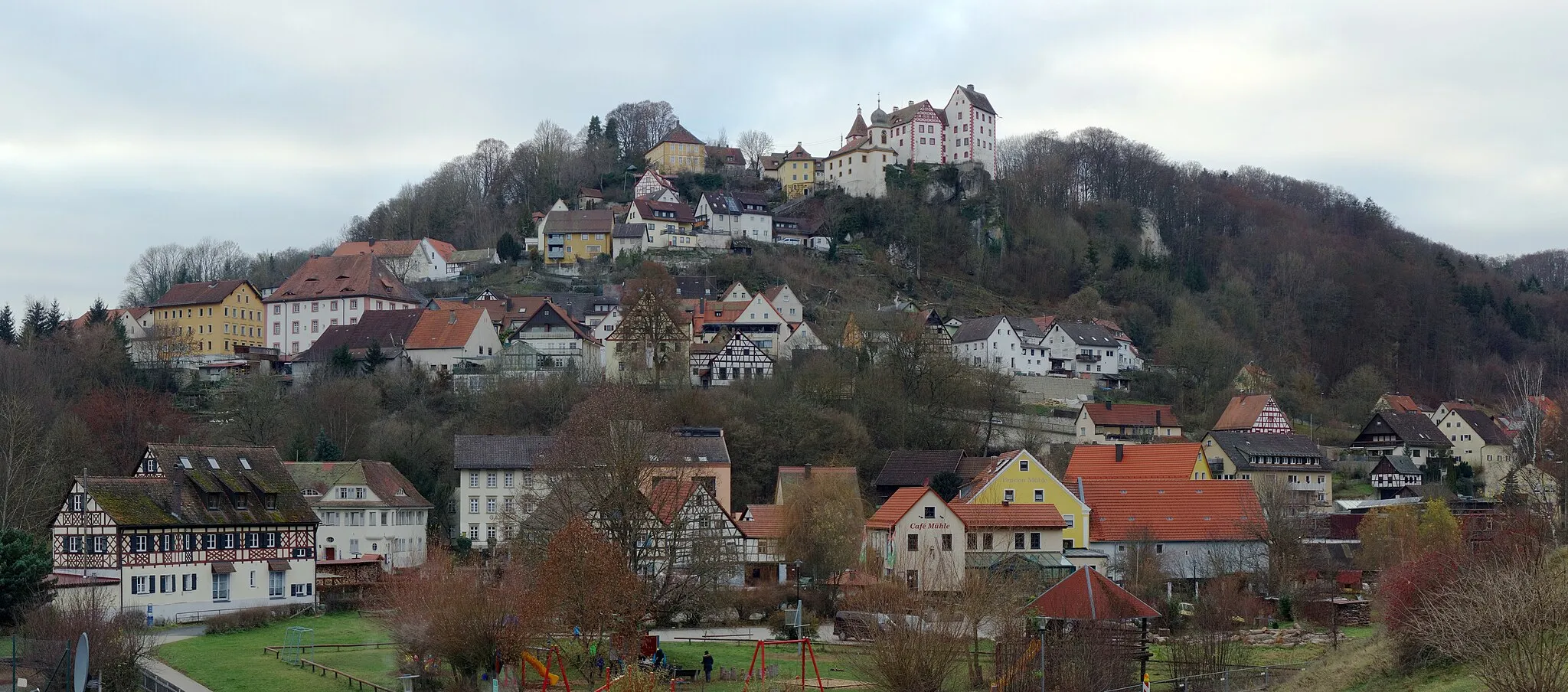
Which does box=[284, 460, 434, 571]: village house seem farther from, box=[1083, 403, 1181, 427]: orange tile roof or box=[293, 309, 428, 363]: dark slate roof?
box=[1083, 403, 1181, 427]: orange tile roof

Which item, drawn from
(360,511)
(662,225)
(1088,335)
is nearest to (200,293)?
(662,225)

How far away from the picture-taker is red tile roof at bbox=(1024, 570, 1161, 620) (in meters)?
30.4

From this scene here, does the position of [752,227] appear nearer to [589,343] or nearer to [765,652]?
[589,343]

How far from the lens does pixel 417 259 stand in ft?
388

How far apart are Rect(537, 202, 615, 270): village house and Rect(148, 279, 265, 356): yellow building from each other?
22021 mm

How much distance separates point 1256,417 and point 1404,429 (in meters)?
9.64

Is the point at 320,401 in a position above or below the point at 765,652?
above

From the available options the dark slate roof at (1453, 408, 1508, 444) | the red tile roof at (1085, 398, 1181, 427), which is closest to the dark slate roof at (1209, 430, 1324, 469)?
the red tile roof at (1085, 398, 1181, 427)

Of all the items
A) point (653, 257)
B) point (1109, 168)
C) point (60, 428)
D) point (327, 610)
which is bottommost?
point (327, 610)

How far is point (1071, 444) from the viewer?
8119 cm

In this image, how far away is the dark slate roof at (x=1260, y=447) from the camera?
79.6 m

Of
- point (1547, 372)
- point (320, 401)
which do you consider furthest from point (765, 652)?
point (1547, 372)

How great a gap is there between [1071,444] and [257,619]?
1844 inches

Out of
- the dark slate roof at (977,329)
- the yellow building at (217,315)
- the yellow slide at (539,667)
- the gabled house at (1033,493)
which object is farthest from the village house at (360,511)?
the dark slate roof at (977,329)
